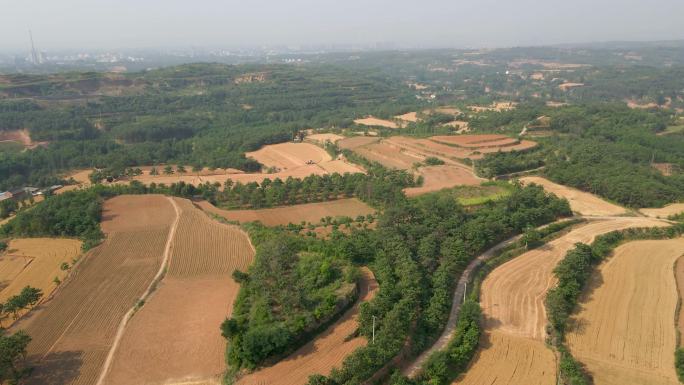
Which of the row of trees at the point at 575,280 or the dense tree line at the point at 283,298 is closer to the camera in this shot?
the dense tree line at the point at 283,298

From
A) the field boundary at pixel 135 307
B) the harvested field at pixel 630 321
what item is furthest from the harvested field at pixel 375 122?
the harvested field at pixel 630 321

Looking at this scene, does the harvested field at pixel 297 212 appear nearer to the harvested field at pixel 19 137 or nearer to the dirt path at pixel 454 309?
the dirt path at pixel 454 309

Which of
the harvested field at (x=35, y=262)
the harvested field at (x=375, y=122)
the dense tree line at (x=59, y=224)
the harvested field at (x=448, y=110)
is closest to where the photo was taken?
the harvested field at (x=35, y=262)

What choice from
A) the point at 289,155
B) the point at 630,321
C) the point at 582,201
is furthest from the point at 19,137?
the point at 630,321

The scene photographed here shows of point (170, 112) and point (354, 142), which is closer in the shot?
point (354, 142)

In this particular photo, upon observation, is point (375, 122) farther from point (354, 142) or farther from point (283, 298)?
point (283, 298)

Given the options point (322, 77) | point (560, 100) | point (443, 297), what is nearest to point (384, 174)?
point (443, 297)

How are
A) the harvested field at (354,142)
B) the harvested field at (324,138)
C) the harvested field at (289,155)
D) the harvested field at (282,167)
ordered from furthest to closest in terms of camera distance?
the harvested field at (324,138) < the harvested field at (354,142) < the harvested field at (289,155) < the harvested field at (282,167)
